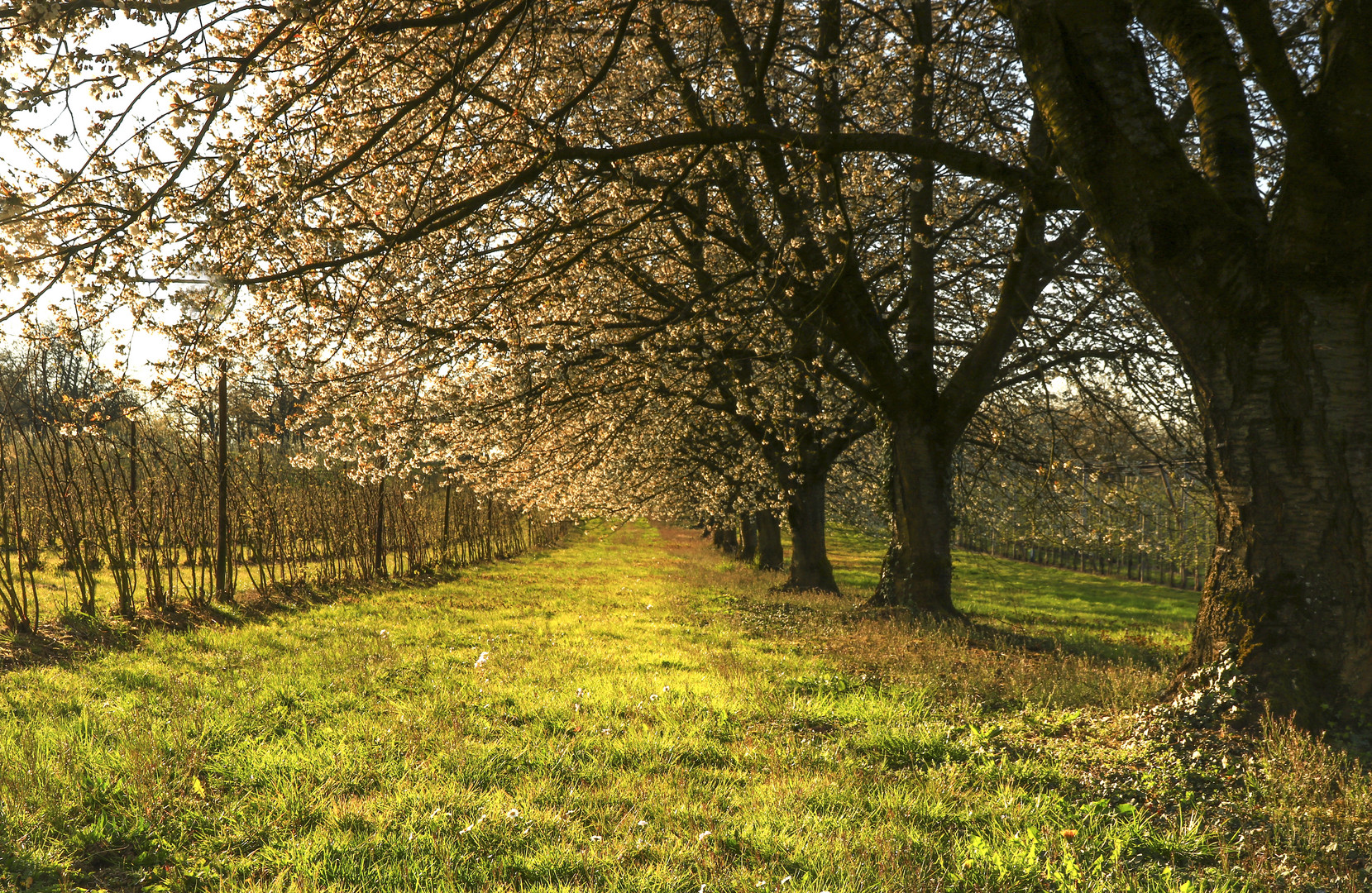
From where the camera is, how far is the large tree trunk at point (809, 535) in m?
15.8

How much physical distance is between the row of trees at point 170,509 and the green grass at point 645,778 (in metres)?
2.43

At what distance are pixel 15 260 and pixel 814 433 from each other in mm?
13180

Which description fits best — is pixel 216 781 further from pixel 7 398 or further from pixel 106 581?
pixel 106 581

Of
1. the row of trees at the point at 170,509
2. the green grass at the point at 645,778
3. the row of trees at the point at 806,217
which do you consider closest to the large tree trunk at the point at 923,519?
the row of trees at the point at 806,217

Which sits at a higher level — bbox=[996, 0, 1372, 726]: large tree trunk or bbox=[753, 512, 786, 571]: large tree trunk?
bbox=[996, 0, 1372, 726]: large tree trunk

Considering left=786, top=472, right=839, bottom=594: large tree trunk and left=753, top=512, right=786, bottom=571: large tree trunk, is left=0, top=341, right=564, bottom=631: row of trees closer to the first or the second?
left=786, top=472, right=839, bottom=594: large tree trunk

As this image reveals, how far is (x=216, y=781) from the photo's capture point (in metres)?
4.30

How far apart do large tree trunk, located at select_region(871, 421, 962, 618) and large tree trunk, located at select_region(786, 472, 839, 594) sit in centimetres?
531

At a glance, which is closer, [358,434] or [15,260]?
[15,260]

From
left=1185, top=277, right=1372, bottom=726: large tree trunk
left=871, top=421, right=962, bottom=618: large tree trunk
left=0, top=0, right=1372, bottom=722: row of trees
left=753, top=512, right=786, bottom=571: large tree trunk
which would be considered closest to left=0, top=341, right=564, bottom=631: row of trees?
left=0, top=0, right=1372, bottom=722: row of trees

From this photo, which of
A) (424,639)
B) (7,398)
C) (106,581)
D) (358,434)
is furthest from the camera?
(106,581)

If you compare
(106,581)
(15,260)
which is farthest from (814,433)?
(106,581)

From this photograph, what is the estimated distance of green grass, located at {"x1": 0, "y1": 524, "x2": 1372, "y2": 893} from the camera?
3.28 m

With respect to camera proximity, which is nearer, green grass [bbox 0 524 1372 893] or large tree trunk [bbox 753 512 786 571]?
green grass [bbox 0 524 1372 893]
